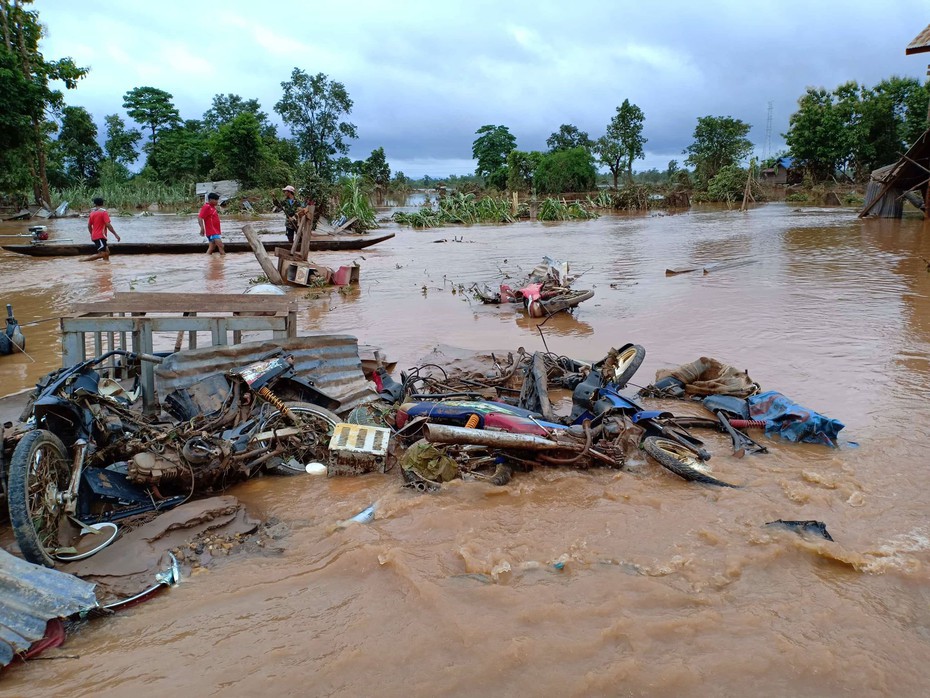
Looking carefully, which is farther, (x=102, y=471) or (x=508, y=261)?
(x=508, y=261)

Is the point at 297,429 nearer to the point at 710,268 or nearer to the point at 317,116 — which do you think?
the point at 710,268

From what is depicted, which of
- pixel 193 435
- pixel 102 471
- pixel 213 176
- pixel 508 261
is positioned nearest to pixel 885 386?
pixel 193 435

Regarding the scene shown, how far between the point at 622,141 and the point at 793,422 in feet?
172

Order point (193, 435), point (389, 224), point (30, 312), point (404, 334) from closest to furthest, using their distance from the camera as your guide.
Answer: point (193, 435)
point (404, 334)
point (30, 312)
point (389, 224)

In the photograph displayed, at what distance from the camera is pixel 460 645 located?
2.82 meters

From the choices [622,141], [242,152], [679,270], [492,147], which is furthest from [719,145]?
[679,270]

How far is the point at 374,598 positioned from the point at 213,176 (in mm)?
44615

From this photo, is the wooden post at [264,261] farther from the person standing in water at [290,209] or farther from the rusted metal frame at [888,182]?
the rusted metal frame at [888,182]

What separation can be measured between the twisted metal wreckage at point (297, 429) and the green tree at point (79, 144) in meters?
47.1

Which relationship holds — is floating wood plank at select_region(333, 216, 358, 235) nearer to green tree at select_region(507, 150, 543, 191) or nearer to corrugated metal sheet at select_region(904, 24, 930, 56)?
corrugated metal sheet at select_region(904, 24, 930, 56)

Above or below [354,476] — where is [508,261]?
above

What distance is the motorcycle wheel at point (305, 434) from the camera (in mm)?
4602

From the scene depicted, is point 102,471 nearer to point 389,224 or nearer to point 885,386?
point 885,386

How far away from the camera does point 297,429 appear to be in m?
4.66
